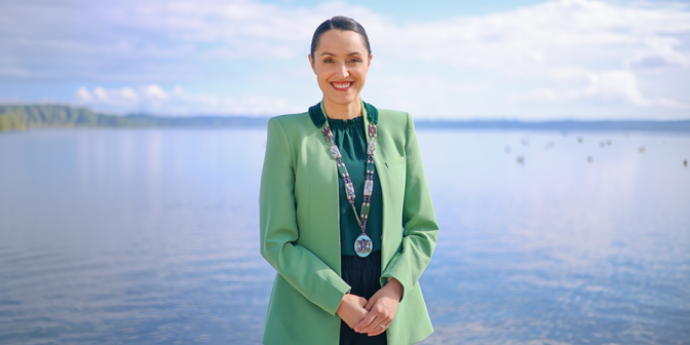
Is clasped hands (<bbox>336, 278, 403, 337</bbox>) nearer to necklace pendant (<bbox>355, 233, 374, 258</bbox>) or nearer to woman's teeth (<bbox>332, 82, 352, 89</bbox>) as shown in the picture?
necklace pendant (<bbox>355, 233, 374, 258</bbox>)

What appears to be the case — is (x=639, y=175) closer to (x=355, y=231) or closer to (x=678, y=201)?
(x=678, y=201)

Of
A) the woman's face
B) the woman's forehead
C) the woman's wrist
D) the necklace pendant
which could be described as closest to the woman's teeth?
the woman's face

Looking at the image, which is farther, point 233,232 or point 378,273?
point 233,232

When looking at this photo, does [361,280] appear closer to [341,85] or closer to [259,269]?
[341,85]

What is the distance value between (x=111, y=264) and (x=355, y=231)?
7416 millimetres

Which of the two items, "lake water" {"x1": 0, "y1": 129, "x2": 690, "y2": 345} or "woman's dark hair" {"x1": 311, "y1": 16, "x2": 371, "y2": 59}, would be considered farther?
"lake water" {"x1": 0, "y1": 129, "x2": 690, "y2": 345}

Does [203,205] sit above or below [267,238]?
below

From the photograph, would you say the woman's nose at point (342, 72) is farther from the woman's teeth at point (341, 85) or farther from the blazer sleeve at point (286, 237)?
the blazer sleeve at point (286, 237)

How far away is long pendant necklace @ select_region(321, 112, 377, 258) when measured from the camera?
7.11 feet

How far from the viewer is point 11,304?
658 centimetres

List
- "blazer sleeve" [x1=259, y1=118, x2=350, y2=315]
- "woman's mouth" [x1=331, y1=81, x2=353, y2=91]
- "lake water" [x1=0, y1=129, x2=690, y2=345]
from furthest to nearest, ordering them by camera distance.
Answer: "lake water" [x1=0, y1=129, x2=690, y2=345] < "woman's mouth" [x1=331, y1=81, x2=353, y2=91] < "blazer sleeve" [x1=259, y1=118, x2=350, y2=315]

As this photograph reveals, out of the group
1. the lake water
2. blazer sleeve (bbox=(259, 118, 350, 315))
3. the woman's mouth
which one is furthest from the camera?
the lake water

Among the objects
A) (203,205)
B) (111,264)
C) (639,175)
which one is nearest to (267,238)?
(111,264)

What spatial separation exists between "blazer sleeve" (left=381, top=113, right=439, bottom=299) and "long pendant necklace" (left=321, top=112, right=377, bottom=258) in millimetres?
131
